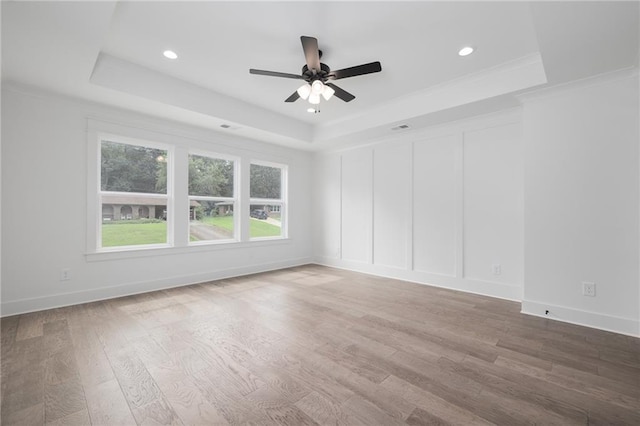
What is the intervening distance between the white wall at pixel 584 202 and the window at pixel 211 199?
14.9ft

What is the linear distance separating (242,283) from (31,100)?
348 cm

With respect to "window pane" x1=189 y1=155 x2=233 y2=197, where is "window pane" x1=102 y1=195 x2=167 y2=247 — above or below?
below

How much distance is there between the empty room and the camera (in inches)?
73.5

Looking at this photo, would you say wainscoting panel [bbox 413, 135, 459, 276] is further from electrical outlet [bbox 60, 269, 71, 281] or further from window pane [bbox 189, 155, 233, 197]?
electrical outlet [bbox 60, 269, 71, 281]

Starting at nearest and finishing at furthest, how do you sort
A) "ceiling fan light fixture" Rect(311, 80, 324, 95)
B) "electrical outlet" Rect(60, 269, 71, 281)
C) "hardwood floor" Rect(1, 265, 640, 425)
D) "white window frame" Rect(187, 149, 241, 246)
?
"hardwood floor" Rect(1, 265, 640, 425)
"ceiling fan light fixture" Rect(311, 80, 324, 95)
"electrical outlet" Rect(60, 269, 71, 281)
"white window frame" Rect(187, 149, 241, 246)

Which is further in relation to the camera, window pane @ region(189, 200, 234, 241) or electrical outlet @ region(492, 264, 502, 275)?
window pane @ region(189, 200, 234, 241)

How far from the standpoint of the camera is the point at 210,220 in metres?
4.85

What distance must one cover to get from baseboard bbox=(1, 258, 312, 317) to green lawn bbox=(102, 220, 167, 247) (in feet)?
1.96

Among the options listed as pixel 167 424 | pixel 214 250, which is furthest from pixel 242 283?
pixel 167 424

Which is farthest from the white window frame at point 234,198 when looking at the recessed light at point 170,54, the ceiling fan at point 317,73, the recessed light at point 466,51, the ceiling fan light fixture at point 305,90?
the recessed light at point 466,51

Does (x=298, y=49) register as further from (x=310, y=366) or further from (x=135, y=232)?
(x=135, y=232)

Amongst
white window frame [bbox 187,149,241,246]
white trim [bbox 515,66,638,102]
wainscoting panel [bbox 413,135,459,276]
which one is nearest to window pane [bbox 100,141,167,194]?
white window frame [bbox 187,149,241,246]

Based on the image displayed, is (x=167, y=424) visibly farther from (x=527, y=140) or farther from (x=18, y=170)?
(x=527, y=140)

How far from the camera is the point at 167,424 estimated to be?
4.95 feet
